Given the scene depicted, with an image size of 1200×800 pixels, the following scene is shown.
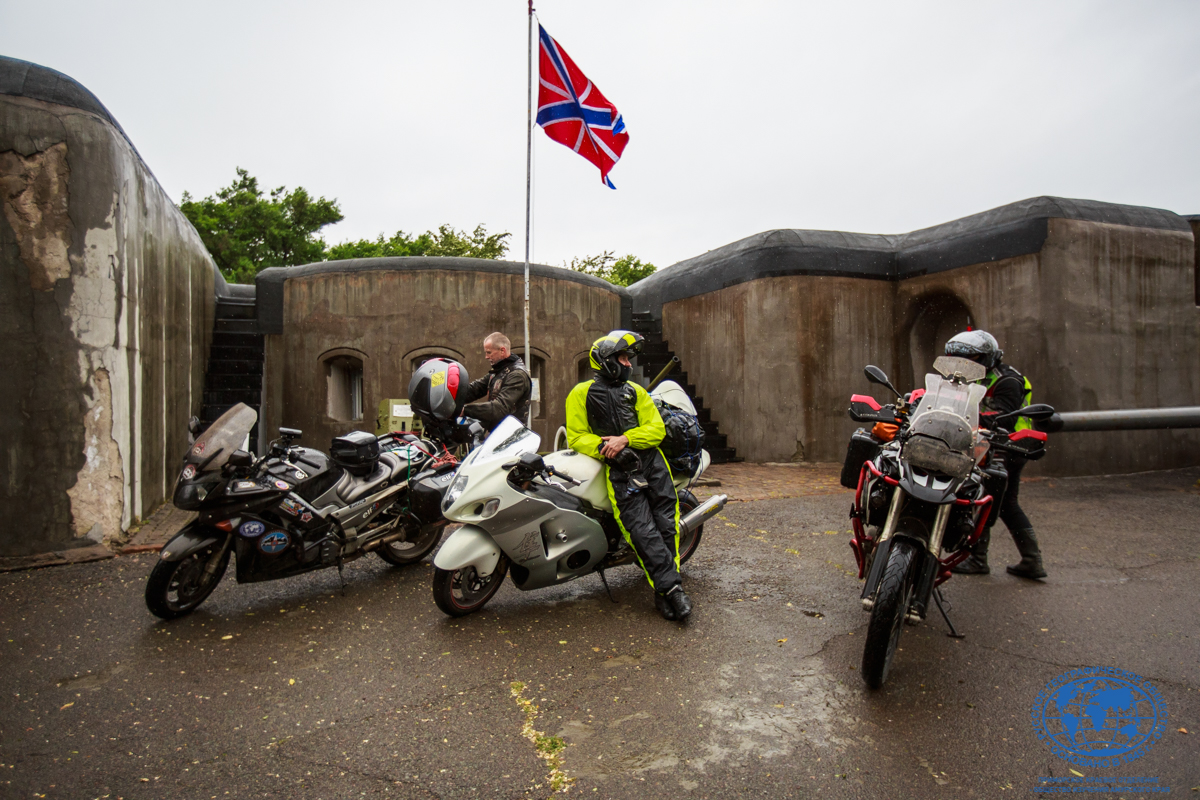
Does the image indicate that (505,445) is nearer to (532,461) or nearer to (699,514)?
(532,461)

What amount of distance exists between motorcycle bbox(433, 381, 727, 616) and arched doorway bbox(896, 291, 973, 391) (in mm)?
9618

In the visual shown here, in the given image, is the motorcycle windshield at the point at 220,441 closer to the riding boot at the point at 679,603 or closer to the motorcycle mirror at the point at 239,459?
the motorcycle mirror at the point at 239,459

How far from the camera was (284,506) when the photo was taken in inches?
171

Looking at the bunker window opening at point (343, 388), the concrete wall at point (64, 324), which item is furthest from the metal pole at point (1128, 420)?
the bunker window opening at point (343, 388)

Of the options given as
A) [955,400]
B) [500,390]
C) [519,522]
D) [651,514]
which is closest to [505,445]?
[519,522]

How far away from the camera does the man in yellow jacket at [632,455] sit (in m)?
4.18

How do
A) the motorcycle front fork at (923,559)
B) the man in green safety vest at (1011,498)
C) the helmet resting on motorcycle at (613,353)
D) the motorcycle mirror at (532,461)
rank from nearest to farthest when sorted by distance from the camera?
1. the motorcycle front fork at (923,559)
2. the motorcycle mirror at (532,461)
3. the helmet resting on motorcycle at (613,353)
4. the man in green safety vest at (1011,498)

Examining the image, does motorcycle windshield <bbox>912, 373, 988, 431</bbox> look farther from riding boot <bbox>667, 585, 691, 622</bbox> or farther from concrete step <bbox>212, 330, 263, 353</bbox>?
concrete step <bbox>212, 330, 263, 353</bbox>

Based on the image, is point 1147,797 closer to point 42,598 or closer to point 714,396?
point 42,598

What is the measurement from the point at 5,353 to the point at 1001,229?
12355 millimetres

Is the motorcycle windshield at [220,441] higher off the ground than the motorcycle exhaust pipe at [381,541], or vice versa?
the motorcycle windshield at [220,441]

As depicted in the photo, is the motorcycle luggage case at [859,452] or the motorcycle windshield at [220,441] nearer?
the motorcycle luggage case at [859,452]

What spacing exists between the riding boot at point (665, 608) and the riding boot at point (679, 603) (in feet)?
0.07

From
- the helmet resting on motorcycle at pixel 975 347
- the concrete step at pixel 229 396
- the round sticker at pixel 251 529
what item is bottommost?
the round sticker at pixel 251 529
